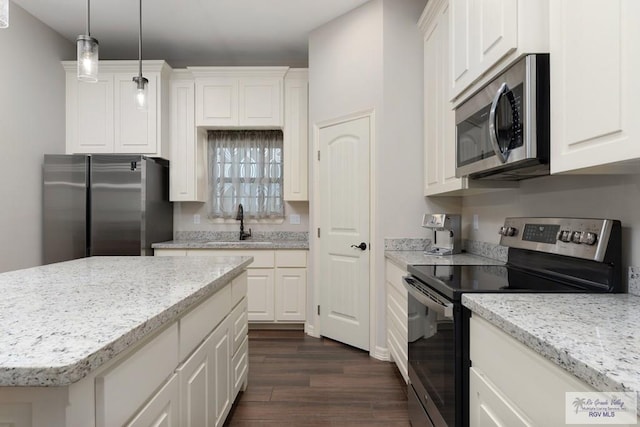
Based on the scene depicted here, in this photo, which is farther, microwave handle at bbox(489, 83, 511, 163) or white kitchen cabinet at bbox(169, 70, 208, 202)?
white kitchen cabinet at bbox(169, 70, 208, 202)

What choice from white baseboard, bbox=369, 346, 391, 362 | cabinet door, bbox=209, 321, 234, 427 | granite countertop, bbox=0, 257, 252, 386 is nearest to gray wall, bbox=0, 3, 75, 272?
granite countertop, bbox=0, 257, 252, 386

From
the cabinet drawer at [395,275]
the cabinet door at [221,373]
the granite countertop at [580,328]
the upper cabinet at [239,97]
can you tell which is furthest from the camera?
the upper cabinet at [239,97]

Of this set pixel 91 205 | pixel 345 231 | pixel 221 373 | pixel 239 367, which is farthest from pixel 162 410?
pixel 91 205

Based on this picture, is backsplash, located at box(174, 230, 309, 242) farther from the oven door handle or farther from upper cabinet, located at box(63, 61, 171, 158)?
the oven door handle

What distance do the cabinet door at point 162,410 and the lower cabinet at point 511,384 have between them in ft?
3.26

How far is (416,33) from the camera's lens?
118 inches

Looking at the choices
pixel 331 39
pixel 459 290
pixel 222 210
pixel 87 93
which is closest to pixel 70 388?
pixel 459 290

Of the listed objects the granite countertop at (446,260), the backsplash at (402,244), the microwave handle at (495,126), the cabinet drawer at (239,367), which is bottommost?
the cabinet drawer at (239,367)

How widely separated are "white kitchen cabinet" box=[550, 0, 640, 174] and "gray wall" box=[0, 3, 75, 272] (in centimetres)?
398

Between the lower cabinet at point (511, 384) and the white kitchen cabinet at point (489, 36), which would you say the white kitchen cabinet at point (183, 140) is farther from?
the lower cabinet at point (511, 384)

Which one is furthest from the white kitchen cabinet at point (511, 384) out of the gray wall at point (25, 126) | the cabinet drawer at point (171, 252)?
the gray wall at point (25, 126)

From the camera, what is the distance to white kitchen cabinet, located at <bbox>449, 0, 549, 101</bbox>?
1.34m

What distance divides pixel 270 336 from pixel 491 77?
2.93m

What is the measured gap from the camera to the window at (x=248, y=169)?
426 cm
